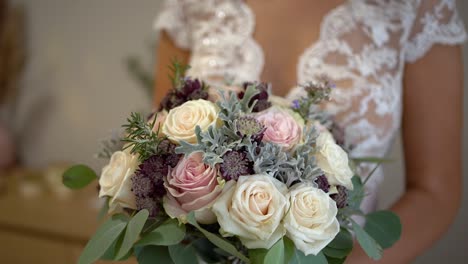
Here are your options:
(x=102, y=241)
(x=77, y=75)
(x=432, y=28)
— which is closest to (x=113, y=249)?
(x=102, y=241)

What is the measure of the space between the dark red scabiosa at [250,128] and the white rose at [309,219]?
0.27 feet

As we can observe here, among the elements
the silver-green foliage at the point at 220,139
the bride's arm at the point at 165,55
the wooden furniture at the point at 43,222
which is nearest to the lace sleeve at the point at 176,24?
the bride's arm at the point at 165,55

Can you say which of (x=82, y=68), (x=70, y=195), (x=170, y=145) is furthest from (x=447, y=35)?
(x=82, y=68)

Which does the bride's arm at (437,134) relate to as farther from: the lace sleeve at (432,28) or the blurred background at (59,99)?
the blurred background at (59,99)

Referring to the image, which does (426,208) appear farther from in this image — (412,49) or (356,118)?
(412,49)

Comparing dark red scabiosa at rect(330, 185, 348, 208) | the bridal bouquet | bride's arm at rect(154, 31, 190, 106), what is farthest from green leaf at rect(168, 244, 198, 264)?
bride's arm at rect(154, 31, 190, 106)

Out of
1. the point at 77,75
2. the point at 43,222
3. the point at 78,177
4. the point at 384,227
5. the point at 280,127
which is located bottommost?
the point at 43,222

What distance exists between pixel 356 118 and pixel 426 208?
0.79 ft

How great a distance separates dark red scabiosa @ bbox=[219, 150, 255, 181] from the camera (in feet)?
1.87

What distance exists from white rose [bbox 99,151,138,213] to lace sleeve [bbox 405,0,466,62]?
70 cm

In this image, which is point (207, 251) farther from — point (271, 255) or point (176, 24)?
point (176, 24)

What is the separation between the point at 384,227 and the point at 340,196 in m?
0.15

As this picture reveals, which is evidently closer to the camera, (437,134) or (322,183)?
(322,183)

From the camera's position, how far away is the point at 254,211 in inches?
21.5
